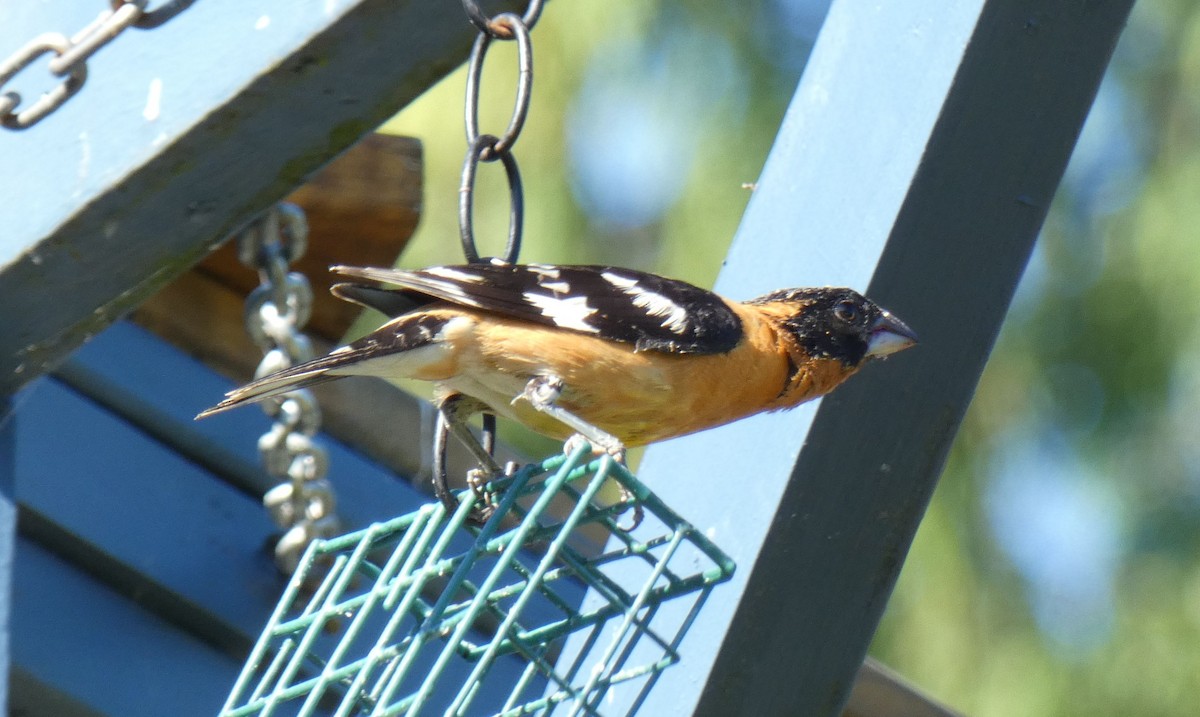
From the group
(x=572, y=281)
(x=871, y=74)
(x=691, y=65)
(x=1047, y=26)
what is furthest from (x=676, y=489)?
(x=691, y=65)

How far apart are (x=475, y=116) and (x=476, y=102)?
4 cm

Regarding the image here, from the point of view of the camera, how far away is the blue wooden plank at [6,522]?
243 cm

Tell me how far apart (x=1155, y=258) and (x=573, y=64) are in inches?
98.8

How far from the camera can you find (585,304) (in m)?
2.66

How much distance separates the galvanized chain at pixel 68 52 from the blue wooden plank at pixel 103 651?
4.40 feet

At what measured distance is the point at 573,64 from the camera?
20.3 ft

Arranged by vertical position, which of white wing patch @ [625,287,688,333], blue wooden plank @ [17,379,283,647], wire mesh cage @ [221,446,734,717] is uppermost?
white wing patch @ [625,287,688,333]

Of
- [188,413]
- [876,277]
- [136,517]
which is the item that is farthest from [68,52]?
[188,413]

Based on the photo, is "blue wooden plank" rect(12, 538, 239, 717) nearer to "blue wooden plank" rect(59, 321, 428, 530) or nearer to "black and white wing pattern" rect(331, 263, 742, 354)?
"blue wooden plank" rect(59, 321, 428, 530)

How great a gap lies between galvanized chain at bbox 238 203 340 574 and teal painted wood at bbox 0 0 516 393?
52 centimetres

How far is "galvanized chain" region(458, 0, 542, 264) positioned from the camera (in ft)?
7.09

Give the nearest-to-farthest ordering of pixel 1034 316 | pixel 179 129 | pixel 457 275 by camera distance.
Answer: pixel 179 129 < pixel 457 275 < pixel 1034 316

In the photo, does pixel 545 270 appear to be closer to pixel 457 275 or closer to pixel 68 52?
pixel 457 275

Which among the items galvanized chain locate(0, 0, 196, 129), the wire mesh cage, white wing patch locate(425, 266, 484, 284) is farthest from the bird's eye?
galvanized chain locate(0, 0, 196, 129)
